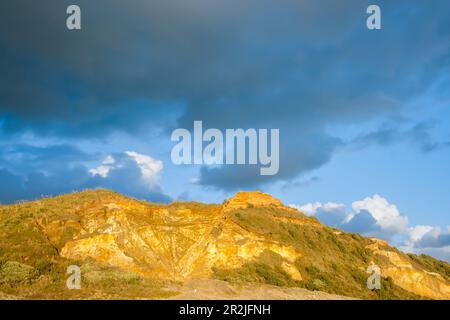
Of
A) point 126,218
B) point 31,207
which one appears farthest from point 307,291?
point 31,207

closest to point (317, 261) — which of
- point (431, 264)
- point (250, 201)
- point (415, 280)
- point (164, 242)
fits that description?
point (415, 280)

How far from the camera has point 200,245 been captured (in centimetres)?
4303

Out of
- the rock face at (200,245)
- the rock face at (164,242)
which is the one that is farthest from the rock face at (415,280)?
the rock face at (164,242)

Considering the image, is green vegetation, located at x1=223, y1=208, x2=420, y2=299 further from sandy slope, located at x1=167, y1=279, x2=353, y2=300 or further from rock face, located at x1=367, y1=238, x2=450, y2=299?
sandy slope, located at x1=167, y1=279, x2=353, y2=300

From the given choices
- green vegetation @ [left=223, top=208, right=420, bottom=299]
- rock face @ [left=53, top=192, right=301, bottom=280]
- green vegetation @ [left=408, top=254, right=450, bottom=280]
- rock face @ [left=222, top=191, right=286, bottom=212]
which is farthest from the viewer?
green vegetation @ [left=408, top=254, right=450, bottom=280]

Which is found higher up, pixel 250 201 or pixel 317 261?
pixel 250 201

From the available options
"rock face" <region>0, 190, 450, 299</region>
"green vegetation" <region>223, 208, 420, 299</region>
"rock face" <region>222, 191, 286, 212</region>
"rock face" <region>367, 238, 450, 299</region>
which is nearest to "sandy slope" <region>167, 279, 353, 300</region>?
"green vegetation" <region>223, 208, 420, 299</region>

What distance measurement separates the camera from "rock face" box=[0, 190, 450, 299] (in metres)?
39.8

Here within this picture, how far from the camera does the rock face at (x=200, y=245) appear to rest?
39.8 metres

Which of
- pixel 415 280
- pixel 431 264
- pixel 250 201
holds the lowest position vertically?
pixel 415 280

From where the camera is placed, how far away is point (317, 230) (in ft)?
181

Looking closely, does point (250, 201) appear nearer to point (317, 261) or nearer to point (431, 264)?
point (317, 261)
